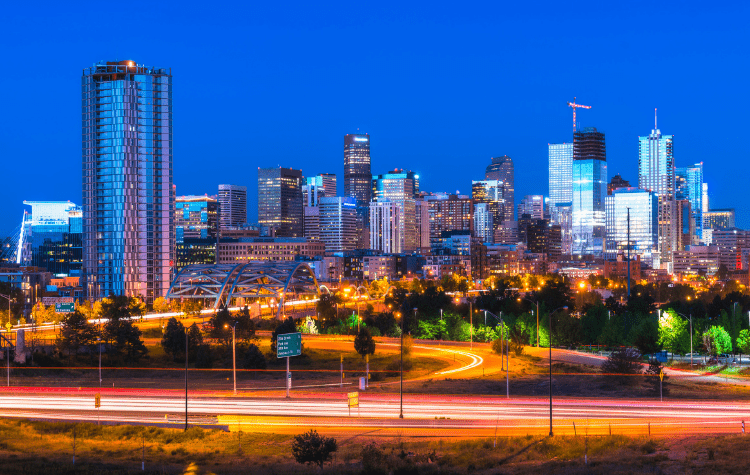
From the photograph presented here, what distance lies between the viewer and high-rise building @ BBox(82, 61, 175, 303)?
6329 inches

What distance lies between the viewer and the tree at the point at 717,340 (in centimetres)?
7719

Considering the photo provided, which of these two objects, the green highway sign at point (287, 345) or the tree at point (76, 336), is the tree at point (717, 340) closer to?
the green highway sign at point (287, 345)

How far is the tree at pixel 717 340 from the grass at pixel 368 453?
138 feet

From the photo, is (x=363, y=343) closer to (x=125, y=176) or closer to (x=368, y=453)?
(x=368, y=453)

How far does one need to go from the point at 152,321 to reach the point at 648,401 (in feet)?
278

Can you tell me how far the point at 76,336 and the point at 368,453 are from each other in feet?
166

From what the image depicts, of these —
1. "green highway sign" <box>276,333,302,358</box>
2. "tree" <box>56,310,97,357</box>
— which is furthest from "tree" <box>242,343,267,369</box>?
"tree" <box>56,310,97,357</box>

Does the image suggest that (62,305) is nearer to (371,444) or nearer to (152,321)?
(152,321)

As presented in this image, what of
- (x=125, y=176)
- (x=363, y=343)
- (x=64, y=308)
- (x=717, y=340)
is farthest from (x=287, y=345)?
(x=125, y=176)

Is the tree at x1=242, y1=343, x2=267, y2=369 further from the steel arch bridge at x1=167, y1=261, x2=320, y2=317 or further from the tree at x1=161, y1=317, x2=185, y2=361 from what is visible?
the steel arch bridge at x1=167, y1=261, x2=320, y2=317

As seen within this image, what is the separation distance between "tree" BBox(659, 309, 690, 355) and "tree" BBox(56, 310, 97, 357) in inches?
2155

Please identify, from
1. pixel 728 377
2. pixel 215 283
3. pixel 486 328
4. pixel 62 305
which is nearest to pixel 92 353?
pixel 62 305

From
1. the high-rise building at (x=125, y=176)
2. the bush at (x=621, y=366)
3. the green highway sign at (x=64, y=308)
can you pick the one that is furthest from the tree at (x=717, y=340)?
the high-rise building at (x=125, y=176)

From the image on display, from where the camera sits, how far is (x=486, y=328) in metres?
95.1
